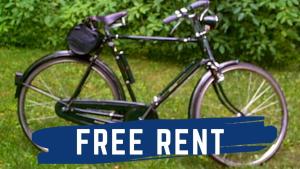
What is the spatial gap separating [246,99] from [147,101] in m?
1.24

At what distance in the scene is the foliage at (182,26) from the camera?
612 centimetres

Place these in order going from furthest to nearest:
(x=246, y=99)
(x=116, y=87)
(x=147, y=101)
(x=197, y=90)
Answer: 1. (x=147, y=101)
2. (x=246, y=99)
3. (x=116, y=87)
4. (x=197, y=90)

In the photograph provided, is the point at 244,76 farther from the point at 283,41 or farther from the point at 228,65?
the point at 283,41

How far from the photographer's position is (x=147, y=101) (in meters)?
5.55

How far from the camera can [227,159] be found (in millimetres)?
4324

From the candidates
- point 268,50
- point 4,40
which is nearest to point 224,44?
point 268,50

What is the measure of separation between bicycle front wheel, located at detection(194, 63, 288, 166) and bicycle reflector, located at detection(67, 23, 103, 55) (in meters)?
0.84

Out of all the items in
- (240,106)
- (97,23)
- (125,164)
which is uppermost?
(97,23)

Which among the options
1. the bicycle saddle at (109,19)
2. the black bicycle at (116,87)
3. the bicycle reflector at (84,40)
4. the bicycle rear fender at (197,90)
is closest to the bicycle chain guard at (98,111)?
the black bicycle at (116,87)

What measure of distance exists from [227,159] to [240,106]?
0.44 metres

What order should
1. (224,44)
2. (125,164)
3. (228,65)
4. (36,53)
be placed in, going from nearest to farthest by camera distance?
(228,65)
(125,164)
(224,44)
(36,53)

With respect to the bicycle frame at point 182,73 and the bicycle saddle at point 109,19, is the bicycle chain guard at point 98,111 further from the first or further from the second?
the bicycle saddle at point 109,19

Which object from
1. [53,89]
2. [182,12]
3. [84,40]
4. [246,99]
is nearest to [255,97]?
[246,99]

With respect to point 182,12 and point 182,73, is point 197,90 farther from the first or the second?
Answer: point 182,12
